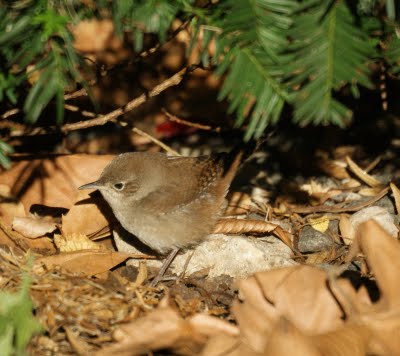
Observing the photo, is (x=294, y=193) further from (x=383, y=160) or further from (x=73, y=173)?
(x=73, y=173)

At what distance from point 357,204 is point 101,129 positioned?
6.08 ft

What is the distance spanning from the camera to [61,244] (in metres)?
3.90

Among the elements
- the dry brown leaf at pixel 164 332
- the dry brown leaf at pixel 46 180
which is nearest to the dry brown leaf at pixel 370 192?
the dry brown leaf at pixel 46 180

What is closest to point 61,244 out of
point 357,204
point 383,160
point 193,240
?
point 193,240

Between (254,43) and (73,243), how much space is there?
175 centimetres

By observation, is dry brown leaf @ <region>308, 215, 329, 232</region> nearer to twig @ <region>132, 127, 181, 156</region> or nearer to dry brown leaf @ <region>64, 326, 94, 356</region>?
twig @ <region>132, 127, 181, 156</region>

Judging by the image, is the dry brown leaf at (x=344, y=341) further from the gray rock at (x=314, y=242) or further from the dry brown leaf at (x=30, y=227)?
the dry brown leaf at (x=30, y=227)

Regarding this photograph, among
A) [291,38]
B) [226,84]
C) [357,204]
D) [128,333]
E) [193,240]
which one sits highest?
[291,38]

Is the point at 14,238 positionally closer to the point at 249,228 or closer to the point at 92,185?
the point at 92,185

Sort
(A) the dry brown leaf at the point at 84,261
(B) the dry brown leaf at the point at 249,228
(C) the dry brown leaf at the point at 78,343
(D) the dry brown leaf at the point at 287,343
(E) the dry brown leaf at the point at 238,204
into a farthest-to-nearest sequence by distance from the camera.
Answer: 1. (E) the dry brown leaf at the point at 238,204
2. (B) the dry brown leaf at the point at 249,228
3. (A) the dry brown leaf at the point at 84,261
4. (C) the dry brown leaf at the point at 78,343
5. (D) the dry brown leaf at the point at 287,343

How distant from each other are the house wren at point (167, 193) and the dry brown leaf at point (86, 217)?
0.31 feet

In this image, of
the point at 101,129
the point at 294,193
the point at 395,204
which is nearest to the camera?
the point at 395,204

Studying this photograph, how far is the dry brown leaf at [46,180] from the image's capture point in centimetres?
412

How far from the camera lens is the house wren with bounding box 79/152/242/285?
4.25 metres
